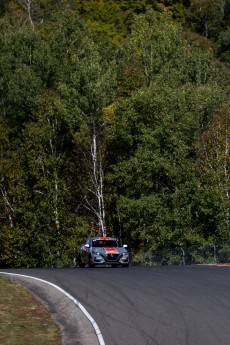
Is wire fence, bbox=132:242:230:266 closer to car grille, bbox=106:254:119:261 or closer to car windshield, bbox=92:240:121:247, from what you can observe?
car windshield, bbox=92:240:121:247

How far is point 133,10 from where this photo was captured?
125 m

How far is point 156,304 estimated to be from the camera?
18.9 m

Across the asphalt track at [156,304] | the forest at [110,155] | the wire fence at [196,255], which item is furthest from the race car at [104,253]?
the forest at [110,155]

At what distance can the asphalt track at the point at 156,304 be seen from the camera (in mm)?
15008

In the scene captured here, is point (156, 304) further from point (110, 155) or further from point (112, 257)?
point (110, 155)

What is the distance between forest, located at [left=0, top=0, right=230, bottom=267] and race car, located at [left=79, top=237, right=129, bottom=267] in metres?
11.3

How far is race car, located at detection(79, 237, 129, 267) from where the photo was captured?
35.9 m

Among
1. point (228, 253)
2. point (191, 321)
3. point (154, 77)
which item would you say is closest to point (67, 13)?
point (154, 77)

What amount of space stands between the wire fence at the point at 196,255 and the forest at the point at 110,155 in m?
4.77

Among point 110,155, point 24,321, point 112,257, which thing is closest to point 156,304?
point 24,321

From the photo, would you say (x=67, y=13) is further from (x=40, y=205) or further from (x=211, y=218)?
(x=211, y=218)

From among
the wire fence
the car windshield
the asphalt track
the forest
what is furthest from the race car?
the forest

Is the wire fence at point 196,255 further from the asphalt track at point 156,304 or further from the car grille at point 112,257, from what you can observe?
the asphalt track at point 156,304

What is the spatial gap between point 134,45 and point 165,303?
52425mm
